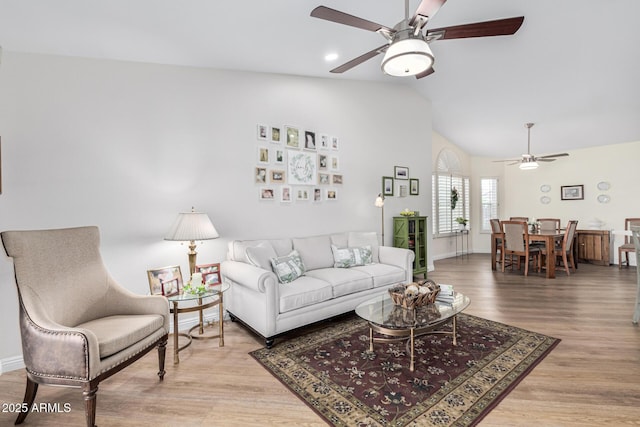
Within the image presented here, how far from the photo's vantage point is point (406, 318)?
2.57m

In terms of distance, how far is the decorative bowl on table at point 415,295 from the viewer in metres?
2.69

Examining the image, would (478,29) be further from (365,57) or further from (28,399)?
(28,399)

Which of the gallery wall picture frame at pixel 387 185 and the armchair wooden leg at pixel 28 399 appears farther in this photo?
the gallery wall picture frame at pixel 387 185

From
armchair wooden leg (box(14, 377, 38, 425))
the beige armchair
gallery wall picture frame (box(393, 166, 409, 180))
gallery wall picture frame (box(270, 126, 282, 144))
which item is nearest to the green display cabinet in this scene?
gallery wall picture frame (box(393, 166, 409, 180))

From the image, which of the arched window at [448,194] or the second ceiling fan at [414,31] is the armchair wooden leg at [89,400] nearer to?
the second ceiling fan at [414,31]

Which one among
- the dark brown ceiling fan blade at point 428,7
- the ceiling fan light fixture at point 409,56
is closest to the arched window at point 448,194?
the ceiling fan light fixture at point 409,56

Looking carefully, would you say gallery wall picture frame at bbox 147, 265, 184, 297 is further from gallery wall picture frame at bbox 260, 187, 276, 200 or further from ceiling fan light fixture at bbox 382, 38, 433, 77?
ceiling fan light fixture at bbox 382, 38, 433, 77

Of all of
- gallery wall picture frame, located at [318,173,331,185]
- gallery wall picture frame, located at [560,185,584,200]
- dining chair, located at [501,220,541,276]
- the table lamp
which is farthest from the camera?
gallery wall picture frame, located at [560,185,584,200]

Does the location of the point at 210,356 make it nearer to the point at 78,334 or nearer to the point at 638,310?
the point at 78,334

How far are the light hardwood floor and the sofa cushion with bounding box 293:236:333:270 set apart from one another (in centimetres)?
112

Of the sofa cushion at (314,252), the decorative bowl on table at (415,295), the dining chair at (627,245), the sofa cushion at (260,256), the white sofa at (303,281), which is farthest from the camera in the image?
the dining chair at (627,245)

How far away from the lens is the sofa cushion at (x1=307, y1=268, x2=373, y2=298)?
339 centimetres

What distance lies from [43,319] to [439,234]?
7.29 m

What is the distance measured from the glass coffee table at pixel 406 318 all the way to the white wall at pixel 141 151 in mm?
1808
